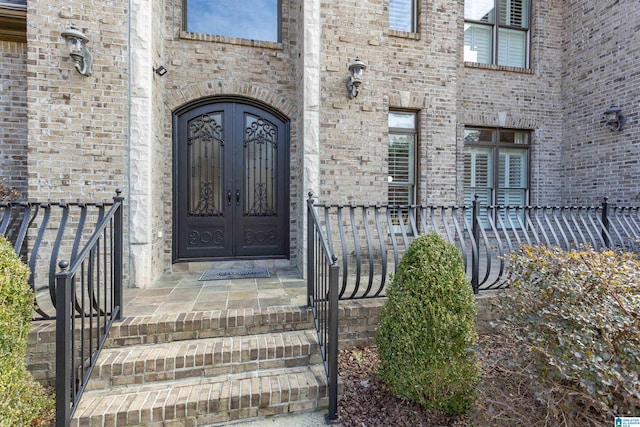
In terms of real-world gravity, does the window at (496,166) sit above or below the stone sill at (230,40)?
below

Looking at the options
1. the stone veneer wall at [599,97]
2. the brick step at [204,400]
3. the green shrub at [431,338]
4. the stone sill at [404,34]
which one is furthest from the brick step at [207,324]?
the stone veneer wall at [599,97]

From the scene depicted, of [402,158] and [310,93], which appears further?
[402,158]

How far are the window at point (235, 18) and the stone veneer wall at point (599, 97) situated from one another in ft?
19.9

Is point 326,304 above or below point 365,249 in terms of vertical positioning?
below

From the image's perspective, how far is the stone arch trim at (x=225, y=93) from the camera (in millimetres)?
4355

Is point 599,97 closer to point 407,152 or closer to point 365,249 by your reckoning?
point 407,152

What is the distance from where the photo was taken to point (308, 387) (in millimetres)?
2293

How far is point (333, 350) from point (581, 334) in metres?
1.45

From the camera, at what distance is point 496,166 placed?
245 inches

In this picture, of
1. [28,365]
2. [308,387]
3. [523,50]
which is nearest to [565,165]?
[523,50]

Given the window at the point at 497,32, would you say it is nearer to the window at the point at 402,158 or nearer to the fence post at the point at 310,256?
the window at the point at 402,158

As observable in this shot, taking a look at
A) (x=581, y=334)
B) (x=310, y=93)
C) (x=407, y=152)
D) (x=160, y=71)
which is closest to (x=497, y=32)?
(x=407, y=152)

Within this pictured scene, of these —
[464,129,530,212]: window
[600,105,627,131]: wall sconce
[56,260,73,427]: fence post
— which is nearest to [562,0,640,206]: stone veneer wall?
[600,105,627,131]: wall sconce

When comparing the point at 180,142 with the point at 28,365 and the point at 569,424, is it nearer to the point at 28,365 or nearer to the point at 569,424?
the point at 28,365
